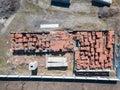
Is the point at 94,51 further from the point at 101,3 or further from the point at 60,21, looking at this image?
the point at 101,3

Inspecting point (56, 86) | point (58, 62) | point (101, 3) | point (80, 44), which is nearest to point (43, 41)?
point (58, 62)

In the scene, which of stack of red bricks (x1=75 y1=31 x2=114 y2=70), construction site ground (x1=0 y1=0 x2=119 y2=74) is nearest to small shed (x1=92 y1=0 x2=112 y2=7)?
construction site ground (x1=0 y1=0 x2=119 y2=74)

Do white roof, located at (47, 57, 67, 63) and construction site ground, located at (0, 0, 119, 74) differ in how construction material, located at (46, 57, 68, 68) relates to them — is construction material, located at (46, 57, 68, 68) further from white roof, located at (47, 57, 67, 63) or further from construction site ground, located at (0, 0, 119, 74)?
construction site ground, located at (0, 0, 119, 74)

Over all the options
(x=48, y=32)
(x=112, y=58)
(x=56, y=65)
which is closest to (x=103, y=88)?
(x=112, y=58)

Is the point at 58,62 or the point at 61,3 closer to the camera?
the point at 58,62

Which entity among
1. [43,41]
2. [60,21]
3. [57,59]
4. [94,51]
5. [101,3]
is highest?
[101,3]

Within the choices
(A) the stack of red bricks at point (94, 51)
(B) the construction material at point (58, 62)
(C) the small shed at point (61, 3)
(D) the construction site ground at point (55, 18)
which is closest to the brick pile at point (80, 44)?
(A) the stack of red bricks at point (94, 51)

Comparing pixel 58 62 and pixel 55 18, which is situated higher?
pixel 55 18

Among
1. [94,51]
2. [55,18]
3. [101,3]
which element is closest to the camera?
[94,51]

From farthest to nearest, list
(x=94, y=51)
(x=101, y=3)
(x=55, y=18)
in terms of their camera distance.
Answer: (x=55, y=18), (x=101, y=3), (x=94, y=51)
